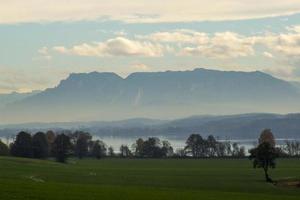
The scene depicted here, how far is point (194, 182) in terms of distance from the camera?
7494 cm

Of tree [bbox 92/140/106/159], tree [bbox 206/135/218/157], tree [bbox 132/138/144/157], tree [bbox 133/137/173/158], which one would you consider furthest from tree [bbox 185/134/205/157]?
tree [bbox 92/140/106/159]

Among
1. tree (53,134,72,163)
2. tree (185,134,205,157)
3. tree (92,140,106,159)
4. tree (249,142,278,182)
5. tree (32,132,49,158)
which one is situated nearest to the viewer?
tree (249,142,278,182)

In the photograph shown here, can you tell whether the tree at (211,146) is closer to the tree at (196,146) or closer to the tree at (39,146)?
the tree at (196,146)

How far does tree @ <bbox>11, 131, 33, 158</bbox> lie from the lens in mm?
147750


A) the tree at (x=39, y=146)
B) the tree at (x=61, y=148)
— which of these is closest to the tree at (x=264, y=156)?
the tree at (x=61, y=148)

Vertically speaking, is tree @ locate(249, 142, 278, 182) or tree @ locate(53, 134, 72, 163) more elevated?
tree @ locate(53, 134, 72, 163)

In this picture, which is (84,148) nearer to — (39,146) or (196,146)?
(39,146)

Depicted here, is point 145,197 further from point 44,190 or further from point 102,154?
point 102,154

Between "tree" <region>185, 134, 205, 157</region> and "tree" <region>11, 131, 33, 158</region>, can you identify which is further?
"tree" <region>185, 134, 205, 157</region>

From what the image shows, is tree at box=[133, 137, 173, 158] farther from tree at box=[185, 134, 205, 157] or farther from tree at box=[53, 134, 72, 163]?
tree at box=[53, 134, 72, 163]

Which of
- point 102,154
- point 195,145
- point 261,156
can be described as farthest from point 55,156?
point 261,156

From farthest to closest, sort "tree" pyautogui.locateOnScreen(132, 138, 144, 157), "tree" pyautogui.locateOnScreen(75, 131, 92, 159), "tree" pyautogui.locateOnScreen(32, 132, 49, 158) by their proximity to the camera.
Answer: "tree" pyautogui.locateOnScreen(132, 138, 144, 157) < "tree" pyautogui.locateOnScreen(75, 131, 92, 159) < "tree" pyautogui.locateOnScreen(32, 132, 49, 158)

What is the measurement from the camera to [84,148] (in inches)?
6959

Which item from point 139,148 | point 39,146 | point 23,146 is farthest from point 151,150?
point 23,146
